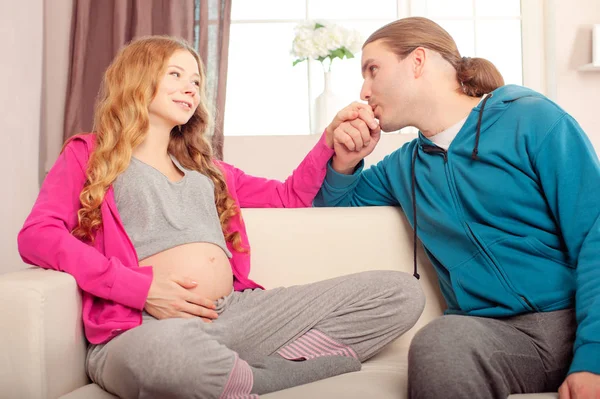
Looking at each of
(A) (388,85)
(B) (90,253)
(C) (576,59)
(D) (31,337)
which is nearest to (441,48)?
(A) (388,85)

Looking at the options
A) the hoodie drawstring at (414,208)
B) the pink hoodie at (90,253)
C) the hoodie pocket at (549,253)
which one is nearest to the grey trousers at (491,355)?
the hoodie pocket at (549,253)

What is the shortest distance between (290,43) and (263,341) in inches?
102

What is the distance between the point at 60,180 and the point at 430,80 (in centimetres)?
97

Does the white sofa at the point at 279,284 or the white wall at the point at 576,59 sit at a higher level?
the white wall at the point at 576,59

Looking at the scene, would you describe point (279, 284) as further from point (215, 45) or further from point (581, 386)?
point (215, 45)

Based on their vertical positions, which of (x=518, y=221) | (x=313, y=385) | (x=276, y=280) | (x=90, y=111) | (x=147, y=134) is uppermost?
(x=90, y=111)

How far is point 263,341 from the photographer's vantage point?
1.52 metres

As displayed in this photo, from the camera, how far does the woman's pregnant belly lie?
1.56 m

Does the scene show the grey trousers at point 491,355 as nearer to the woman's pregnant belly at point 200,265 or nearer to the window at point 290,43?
the woman's pregnant belly at point 200,265

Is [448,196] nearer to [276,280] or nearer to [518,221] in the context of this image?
[518,221]

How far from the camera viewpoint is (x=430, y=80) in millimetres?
1748

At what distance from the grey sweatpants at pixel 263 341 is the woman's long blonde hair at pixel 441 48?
0.54 m

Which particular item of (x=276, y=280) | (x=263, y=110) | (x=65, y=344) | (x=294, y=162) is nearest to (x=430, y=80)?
(x=276, y=280)

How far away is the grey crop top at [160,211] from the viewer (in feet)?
5.20
